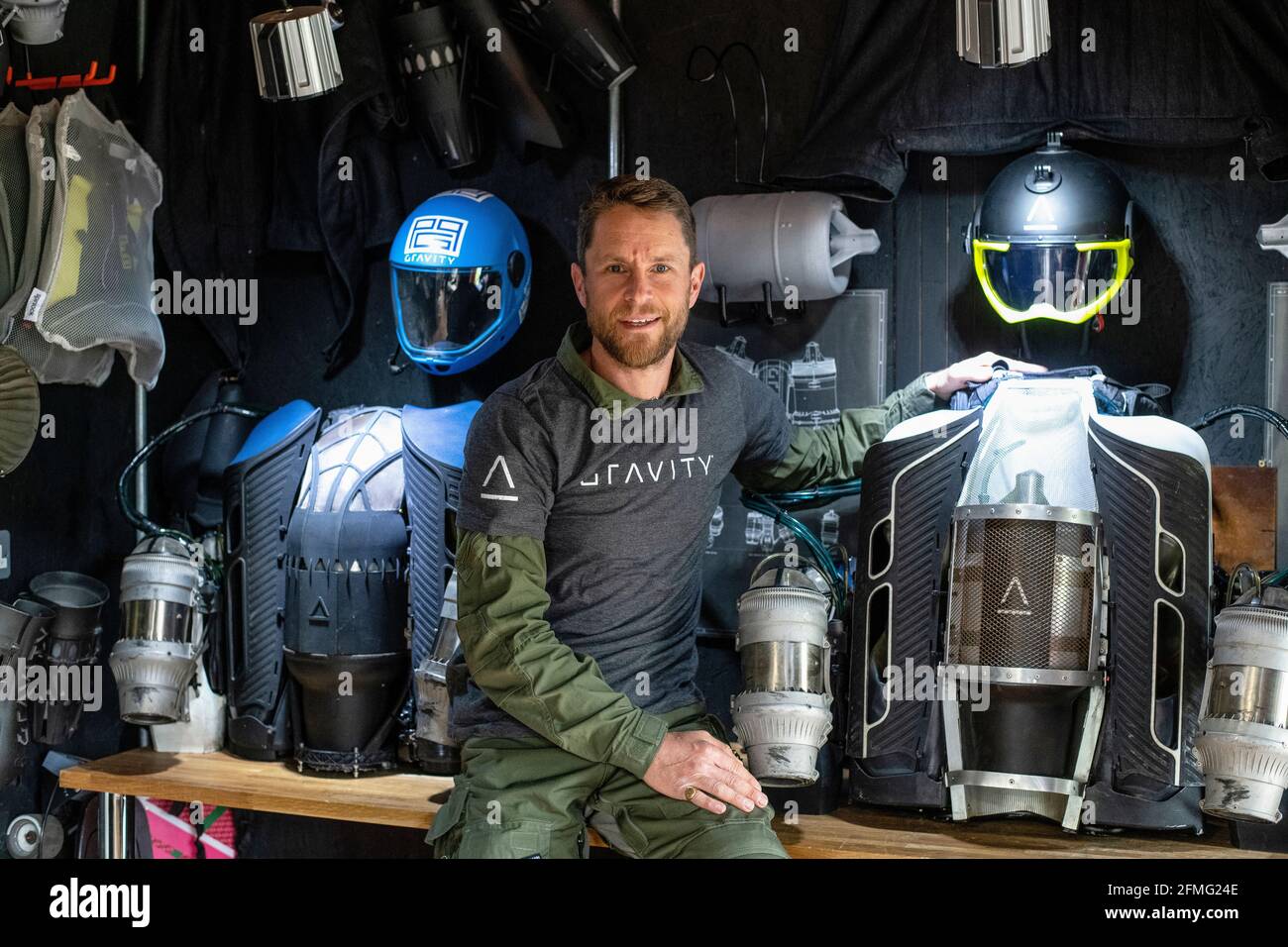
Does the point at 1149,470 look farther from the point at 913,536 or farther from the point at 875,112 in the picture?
the point at 875,112

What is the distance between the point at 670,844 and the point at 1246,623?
1.08m

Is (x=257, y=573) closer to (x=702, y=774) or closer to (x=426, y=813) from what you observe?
(x=426, y=813)

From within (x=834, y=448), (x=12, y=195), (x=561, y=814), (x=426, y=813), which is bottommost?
(x=426, y=813)

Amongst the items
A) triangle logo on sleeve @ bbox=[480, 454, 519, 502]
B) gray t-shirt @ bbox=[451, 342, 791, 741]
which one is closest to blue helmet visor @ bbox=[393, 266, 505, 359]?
gray t-shirt @ bbox=[451, 342, 791, 741]

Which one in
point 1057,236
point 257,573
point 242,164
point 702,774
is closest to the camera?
point 702,774

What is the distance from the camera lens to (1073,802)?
2.82m

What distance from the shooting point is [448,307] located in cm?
371

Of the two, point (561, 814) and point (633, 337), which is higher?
point (633, 337)

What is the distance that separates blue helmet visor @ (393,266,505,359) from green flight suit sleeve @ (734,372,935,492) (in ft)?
2.76

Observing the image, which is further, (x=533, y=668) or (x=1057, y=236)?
(x=1057, y=236)

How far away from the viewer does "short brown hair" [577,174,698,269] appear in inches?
114

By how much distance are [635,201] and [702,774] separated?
1.08 meters

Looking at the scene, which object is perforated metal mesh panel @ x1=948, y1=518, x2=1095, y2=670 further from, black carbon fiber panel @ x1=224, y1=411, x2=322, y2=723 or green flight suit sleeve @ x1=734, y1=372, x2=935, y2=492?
black carbon fiber panel @ x1=224, y1=411, x2=322, y2=723

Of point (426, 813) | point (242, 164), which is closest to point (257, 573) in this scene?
point (426, 813)
